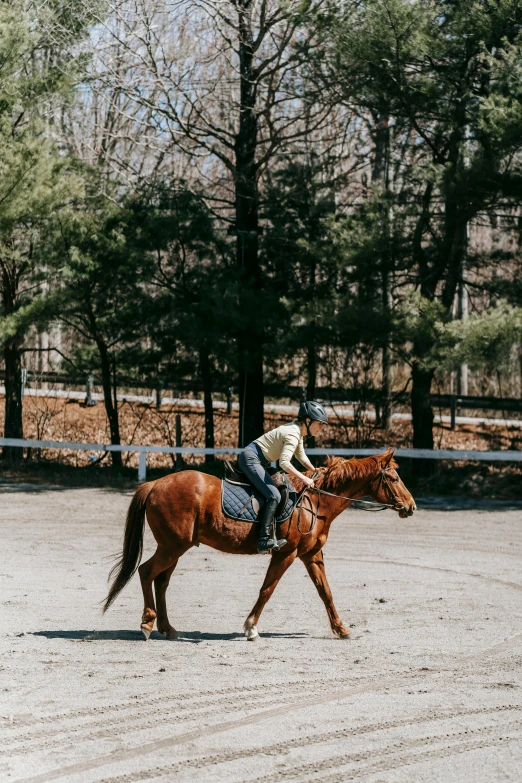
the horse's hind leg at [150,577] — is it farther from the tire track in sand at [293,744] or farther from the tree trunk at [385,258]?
the tree trunk at [385,258]

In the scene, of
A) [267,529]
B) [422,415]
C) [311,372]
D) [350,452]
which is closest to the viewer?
[267,529]

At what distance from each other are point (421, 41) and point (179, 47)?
7.32 meters

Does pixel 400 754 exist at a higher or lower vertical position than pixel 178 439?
lower

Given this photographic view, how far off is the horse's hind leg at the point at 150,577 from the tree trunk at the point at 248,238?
15.3m

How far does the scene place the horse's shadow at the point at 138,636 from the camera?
998cm

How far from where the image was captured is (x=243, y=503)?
399 inches

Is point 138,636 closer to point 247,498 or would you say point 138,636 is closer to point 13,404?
point 247,498

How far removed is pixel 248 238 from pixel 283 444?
17361 millimetres

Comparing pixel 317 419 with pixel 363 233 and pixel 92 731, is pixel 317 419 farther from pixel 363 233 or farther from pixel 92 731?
pixel 363 233

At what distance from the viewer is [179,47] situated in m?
26.5

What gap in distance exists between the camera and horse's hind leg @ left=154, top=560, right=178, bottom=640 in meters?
10.1

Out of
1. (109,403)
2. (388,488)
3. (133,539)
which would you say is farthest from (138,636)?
(109,403)

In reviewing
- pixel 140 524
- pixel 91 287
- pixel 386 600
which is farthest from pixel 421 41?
pixel 140 524

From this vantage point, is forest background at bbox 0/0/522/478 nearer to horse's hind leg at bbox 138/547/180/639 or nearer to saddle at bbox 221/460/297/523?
saddle at bbox 221/460/297/523
